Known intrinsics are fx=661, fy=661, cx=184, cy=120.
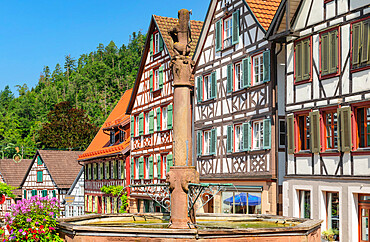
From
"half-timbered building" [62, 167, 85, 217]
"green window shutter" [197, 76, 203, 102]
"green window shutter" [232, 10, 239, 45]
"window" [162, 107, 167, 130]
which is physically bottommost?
"half-timbered building" [62, 167, 85, 217]

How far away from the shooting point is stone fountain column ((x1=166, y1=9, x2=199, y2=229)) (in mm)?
14156

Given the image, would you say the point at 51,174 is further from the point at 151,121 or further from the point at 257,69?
the point at 257,69

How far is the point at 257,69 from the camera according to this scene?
27234 millimetres

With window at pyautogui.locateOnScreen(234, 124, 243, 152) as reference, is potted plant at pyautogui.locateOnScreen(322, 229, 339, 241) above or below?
below

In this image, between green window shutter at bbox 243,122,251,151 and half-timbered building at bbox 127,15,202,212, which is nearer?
green window shutter at bbox 243,122,251,151

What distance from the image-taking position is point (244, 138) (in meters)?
27.7

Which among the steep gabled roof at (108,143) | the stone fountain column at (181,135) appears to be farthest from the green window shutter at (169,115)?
the stone fountain column at (181,135)

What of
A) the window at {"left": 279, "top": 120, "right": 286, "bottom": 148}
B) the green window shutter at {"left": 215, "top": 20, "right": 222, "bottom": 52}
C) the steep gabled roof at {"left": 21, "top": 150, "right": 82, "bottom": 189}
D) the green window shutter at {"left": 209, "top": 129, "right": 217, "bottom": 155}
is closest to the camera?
the window at {"left": 279, "top": 120, "right": 286, "bottom": 148}

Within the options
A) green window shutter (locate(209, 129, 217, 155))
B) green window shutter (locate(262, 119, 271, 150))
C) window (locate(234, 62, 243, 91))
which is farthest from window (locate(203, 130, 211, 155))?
green window shutter (locate(262, 119, 271, 150))

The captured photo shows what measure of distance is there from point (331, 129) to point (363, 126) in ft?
5.28

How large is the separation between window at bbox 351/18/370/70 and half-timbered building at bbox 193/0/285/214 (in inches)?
202

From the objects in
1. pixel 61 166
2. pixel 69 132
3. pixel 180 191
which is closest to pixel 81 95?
pixel 69 132

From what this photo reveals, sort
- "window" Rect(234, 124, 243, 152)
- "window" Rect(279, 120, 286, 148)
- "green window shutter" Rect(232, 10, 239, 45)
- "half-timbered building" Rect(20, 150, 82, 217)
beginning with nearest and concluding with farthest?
"window" Rect(279, 120, 286, 148)
"window" Rect(234, 124, 243, 152)
"green window shutter" Rect(232, 10, 239, 45)
"half-timbered building" Rect(20, 150, 82, 217)

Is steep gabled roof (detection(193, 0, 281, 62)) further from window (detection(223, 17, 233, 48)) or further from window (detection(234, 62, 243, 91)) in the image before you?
window (detection(234, 62, 243, 91))
